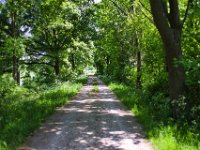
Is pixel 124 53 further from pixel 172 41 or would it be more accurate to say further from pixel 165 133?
pixel 165 133

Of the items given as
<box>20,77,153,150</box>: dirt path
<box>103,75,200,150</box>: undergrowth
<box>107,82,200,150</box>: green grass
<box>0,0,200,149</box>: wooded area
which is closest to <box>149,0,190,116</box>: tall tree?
<box>0,0,200,149</box>: wooded area

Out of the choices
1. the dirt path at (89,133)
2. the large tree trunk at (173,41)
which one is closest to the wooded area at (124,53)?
the large tree trunk at (173,41)

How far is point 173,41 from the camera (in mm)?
12188

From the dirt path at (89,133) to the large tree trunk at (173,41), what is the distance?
6.50ft

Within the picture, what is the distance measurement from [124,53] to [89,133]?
28.9 metres

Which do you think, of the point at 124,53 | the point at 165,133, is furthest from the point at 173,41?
the point at 124,53

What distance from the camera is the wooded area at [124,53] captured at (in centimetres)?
1161

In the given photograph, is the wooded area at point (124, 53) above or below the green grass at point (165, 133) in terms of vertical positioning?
above

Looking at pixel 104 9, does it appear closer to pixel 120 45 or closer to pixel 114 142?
pixel 120 45

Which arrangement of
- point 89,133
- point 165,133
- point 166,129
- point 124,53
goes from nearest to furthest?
point 165,133 → point 166,129 → point 89,133 → point 124,53

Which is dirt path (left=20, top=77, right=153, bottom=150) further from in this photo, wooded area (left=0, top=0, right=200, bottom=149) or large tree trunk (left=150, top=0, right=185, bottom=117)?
large tree trunk (left=150, top=0, right=185, bottom=117)

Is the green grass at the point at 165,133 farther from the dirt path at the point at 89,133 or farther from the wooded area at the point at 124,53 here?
the dirt path at the point at 89,133

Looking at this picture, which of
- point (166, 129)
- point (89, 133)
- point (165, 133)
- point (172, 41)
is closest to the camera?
point (165, 133)

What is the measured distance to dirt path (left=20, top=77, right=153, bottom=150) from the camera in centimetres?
899
